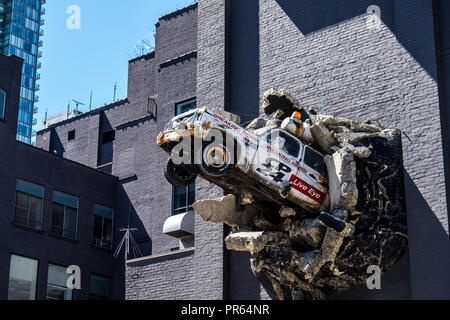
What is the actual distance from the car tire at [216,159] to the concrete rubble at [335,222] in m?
2.03

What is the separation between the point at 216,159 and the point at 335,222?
12.0 ft

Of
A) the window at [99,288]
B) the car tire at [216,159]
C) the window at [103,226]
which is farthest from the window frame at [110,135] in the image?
the car tire at [216,159]

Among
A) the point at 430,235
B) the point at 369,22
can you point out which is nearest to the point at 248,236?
the point at 430,235

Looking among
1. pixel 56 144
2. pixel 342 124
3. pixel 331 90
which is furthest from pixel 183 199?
pixel 56 144

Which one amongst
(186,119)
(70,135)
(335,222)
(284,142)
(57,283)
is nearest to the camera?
(186,119)

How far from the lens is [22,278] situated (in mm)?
34594

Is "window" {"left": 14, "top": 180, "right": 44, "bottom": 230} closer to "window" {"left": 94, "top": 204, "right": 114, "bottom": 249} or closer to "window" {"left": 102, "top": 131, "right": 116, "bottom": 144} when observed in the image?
"window" {"left": 94, "top": 204, "right": 114, "bottom": 249}

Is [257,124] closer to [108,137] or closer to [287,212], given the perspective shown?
[287,212]

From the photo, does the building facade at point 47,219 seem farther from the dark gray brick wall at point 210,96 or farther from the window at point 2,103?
the dark gray brick wall at point 210,96

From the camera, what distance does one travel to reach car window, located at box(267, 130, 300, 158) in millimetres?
23828

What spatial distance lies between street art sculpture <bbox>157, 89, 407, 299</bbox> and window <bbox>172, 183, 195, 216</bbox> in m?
7.72

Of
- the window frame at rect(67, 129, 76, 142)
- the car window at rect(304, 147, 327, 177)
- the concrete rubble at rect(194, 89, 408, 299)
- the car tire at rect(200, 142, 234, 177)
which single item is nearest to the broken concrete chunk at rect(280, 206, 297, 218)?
the concrete rubble at rect(194, 89, 408, 299)

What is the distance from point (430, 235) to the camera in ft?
78.4

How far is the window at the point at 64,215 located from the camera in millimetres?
36844
